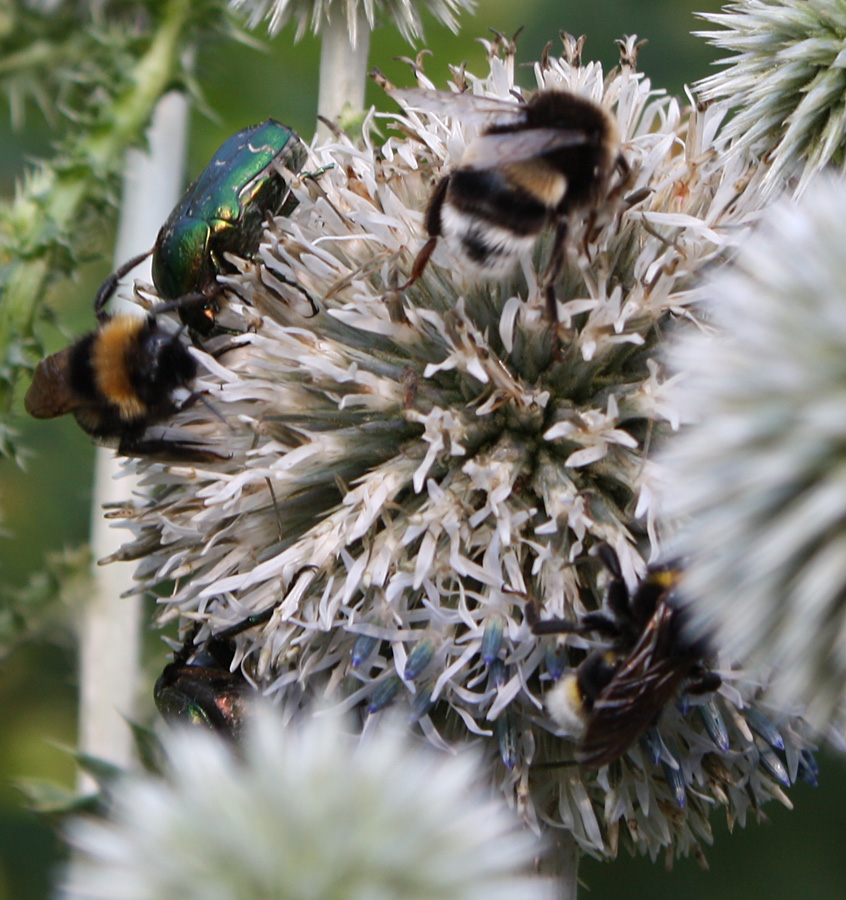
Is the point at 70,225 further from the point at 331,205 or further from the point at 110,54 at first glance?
the point at 331,205

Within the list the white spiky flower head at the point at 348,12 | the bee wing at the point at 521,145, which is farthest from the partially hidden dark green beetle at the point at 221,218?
the bee wing at the point at 521,145

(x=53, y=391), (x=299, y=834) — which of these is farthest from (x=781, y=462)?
(x=53, y=391)

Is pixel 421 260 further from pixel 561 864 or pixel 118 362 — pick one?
pixel 561 864

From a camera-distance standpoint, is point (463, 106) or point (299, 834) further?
point (463, 106)

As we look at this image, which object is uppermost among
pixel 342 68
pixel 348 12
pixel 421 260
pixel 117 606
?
pixel 348 12

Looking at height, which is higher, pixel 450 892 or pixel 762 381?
pixel 762 381

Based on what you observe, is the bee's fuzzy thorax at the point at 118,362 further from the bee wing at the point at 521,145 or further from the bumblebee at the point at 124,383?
the bee wing at the point at 521,145

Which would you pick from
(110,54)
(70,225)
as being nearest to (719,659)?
(70,225)

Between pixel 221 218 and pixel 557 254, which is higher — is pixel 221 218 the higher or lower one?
the lower one
